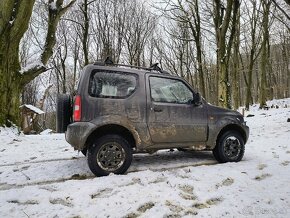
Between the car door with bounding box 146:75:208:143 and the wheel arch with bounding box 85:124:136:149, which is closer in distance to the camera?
the wheel arch with bounding box 85:124:136:149

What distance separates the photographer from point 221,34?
40.8ft

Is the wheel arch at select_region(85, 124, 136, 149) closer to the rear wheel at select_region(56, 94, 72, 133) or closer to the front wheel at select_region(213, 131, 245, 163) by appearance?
the rear wheel at select_region(56, 94, 72, 133)

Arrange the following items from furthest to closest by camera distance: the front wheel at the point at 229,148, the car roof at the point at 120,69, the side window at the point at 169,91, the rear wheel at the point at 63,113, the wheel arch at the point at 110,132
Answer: the front wheel at the point at 229,148, the side window at the point at 169,91, the rear wheel at the point at 63,113, the car roof at the point at 120,69, the wheel arch at the point at 110,132

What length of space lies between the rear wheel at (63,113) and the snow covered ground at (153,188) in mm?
914

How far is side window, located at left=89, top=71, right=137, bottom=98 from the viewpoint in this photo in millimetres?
4977

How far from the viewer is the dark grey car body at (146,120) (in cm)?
484

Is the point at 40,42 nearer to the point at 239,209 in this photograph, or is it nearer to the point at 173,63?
the point at 173,63

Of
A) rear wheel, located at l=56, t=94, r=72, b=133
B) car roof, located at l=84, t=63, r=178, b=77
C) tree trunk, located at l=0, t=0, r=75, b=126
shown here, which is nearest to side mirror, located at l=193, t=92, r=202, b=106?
car roof, located at l=84, t=63, r=178, b=77

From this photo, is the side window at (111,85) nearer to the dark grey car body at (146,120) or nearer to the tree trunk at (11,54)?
the dark grey car body at (146,120)

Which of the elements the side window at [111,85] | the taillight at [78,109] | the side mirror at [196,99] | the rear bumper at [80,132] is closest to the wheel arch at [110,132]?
the rear bumper at [80,132]

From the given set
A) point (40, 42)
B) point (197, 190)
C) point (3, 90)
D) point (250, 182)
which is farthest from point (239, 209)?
point (40, 42)

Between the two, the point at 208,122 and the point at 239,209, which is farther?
the point at 208,122

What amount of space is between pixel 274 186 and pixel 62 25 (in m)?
30.1

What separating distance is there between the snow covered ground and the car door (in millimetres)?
633
